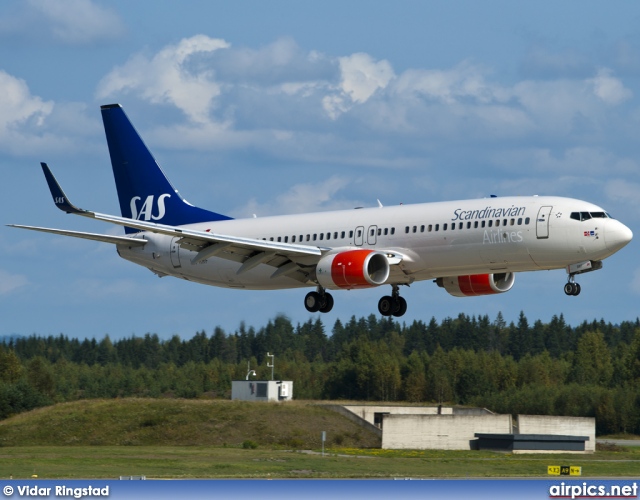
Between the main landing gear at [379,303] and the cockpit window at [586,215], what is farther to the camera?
the main landing gear at [379,303]

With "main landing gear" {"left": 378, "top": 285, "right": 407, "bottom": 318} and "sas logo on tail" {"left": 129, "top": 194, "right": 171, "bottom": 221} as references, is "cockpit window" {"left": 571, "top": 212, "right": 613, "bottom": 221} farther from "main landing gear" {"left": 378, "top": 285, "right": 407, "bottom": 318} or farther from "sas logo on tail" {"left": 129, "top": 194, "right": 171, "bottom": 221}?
"sas logo on tail" {"left": 129, "top": 194, "right": 171, "bottom": 221}

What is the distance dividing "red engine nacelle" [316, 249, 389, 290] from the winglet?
1252 cm

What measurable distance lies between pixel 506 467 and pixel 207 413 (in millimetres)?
35008

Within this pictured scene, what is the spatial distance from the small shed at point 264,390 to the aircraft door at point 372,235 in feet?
181

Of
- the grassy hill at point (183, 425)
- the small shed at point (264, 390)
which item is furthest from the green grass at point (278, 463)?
the small shed at point (264, 390)

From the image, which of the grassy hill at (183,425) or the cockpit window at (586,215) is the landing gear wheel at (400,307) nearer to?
the cockpit window at (586,215)

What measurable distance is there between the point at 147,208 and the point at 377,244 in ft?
64.9

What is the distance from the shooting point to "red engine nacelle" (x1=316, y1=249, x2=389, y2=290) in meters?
62.5

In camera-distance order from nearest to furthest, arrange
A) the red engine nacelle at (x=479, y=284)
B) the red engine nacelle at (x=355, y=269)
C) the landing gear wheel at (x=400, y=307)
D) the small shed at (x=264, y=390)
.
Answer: the red engine nacelle at (x=355, y=269)
the red engine nacelle at (x=479, y=284)
the landing gear wheel at (x=400, y=307)
the small shed at (x=264, y=390)

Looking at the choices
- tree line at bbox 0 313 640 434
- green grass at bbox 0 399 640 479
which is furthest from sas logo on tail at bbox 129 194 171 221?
tree line at bbox 0 313 640 434

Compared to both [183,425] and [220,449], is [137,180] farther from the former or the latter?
[183,425]

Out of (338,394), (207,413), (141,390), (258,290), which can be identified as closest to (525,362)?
(338,394)

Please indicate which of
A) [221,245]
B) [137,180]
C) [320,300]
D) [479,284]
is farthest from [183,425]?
[479,284]

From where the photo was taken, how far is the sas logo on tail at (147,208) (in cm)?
7788
